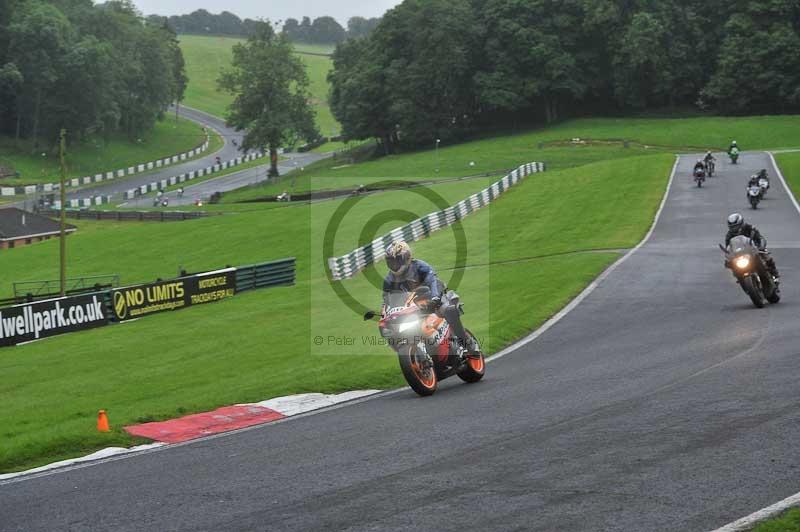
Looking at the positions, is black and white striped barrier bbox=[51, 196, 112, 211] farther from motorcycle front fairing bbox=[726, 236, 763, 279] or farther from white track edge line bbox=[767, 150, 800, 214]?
motorcycle front fairing bbox=[726, 236, 763, 279]

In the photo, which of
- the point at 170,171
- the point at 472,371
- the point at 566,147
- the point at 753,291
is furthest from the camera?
the point at 170,171

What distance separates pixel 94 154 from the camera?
132375mm

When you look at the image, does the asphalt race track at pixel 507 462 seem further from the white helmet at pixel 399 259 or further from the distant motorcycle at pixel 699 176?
the distant motorcycle at pixel 699 176

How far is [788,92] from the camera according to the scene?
109312 mm

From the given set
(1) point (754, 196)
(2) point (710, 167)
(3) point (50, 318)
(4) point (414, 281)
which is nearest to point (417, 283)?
(4) point (414, 281)

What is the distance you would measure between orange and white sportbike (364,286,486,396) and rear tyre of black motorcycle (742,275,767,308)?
905cm

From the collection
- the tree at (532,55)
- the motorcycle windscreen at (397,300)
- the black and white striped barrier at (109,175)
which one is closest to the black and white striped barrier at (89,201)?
the black and white striped barrier at (109,175)

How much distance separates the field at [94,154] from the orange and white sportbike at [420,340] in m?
102

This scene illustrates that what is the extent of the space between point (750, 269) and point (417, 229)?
2928 cm

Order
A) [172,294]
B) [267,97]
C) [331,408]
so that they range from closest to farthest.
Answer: [331,408]
[172,294]
[267,97]

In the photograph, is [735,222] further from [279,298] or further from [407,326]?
[279,298]

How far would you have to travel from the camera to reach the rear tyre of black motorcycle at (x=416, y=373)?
1409 centimetres

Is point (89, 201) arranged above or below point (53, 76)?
below

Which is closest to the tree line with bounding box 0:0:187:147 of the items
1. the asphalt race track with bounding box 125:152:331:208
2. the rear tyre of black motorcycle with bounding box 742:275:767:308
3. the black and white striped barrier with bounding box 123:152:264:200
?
the black and white striped barrier with bounding box 123:152:264:200
